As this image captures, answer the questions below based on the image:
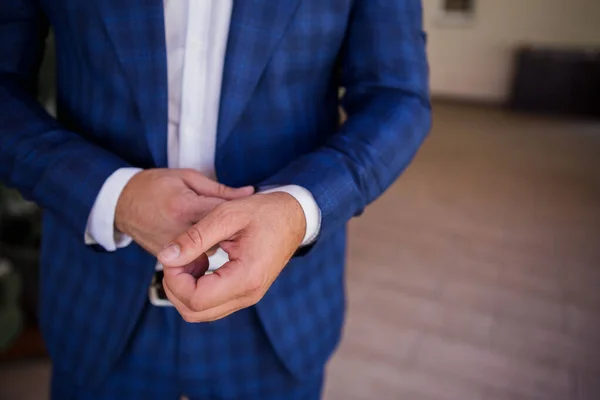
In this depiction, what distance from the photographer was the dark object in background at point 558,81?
6.65 m

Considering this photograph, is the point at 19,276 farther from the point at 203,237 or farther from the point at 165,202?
the point at 203,237

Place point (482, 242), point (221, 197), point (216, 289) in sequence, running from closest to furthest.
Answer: point (216, 289) < point (221, 197) < point (482, 242)

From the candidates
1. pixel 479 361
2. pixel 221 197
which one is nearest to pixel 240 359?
pixel 221 197

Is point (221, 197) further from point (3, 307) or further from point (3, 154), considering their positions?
point (3, 307)

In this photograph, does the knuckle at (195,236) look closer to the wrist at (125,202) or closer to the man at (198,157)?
the man at (198,157)

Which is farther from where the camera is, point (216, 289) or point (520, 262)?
point (520, 262)

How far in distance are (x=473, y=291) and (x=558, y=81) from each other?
5060mm

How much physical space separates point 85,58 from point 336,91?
35 centimetres

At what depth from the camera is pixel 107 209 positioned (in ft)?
2.10

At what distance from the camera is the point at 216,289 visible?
494 millimetres

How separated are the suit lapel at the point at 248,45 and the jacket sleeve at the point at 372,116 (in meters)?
0.11

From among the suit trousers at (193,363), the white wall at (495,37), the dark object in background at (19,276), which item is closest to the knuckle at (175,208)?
the suit trousers at (193,363)

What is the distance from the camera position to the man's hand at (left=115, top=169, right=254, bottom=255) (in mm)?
594

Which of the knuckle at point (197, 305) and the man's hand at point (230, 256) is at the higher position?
the man's hand at point (230, 256)
